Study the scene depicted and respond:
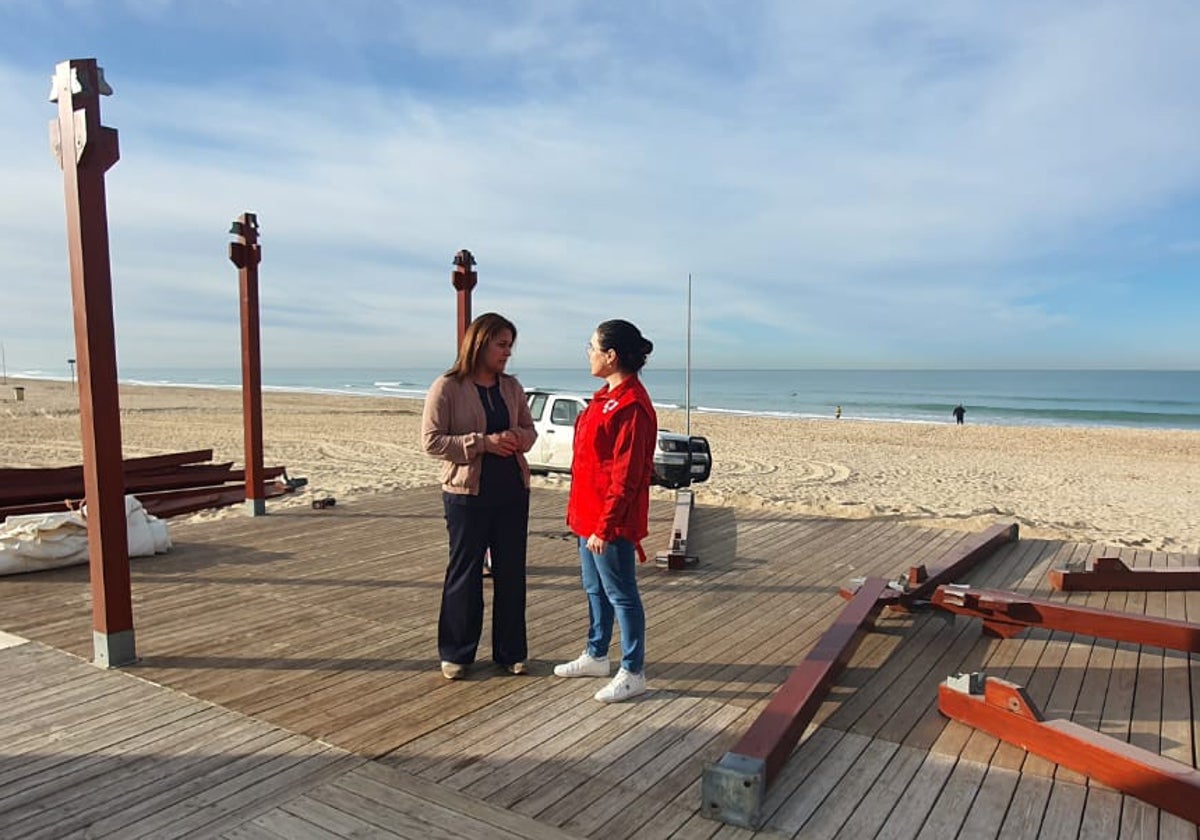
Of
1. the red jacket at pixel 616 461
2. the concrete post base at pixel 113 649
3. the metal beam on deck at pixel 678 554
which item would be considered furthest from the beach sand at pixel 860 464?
the red jacket at pixel 616 461

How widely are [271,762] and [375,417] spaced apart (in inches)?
1167

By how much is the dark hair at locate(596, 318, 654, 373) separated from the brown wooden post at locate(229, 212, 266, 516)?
4.39 m

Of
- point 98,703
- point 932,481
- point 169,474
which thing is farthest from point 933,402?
point 98,703

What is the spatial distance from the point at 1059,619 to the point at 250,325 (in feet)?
21.0

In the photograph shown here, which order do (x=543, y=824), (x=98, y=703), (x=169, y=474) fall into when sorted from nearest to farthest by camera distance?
(x=543, y=824), (x=98, y=703), (x=169, y=474)

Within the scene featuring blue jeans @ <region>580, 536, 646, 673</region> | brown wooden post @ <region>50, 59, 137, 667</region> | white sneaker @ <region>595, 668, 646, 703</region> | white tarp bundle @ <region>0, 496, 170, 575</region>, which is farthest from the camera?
white tarp bundle @ <region>0, 496, 170, 575</region>

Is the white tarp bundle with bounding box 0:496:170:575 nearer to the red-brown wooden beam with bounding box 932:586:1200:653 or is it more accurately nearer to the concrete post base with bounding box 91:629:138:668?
the concrete post base with bounding box 91:629:138:668

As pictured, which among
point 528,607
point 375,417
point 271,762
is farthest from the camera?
point 375,417

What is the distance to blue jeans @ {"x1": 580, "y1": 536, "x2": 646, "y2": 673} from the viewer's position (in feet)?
11.2

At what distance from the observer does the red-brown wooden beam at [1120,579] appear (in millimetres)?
5391

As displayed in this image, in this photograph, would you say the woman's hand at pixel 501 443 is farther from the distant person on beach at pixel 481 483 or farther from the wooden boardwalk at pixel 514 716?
the wooden boardwalk at pixel 514 716

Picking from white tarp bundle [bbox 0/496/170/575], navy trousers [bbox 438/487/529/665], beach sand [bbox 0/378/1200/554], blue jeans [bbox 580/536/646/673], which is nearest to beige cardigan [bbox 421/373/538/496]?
navy trousers [bbox 438/487/529/665]

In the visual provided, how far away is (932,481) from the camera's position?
15.3 metres

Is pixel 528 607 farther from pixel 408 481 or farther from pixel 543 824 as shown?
pixel 408 481
